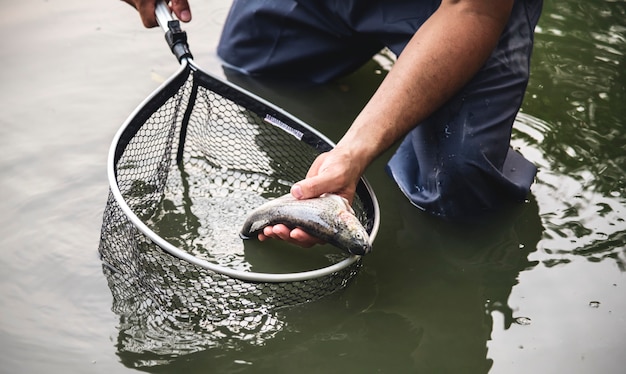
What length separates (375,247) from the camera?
100 inches

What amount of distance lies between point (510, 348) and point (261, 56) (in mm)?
1746

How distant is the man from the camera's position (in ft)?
7.68

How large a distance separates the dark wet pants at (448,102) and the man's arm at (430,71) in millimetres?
144

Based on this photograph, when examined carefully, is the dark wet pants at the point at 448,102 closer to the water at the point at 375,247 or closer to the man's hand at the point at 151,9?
the water at the point at 375,247

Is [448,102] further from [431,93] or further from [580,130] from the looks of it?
[580,130]

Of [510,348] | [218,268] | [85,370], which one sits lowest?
[85,370]

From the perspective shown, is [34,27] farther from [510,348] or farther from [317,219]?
[510,348]

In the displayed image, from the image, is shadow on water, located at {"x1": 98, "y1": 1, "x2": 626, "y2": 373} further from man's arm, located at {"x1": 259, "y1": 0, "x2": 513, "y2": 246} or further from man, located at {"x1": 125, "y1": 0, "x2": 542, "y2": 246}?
man's arm, located at {"x1": 259, "y1": 0, "x2": 513, "y2": 246}

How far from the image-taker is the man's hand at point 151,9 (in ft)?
8.63

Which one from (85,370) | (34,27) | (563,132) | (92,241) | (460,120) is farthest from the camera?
(34,27)

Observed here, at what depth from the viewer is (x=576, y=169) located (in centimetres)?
296

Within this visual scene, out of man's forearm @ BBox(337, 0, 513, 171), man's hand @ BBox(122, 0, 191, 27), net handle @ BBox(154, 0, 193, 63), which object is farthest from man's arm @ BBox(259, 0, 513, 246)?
man's hand @ BBox(122, 0, 191, 27)

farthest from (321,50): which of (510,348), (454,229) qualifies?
(510,348)

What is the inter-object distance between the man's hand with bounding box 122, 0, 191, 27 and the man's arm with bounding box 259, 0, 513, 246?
0.82m
